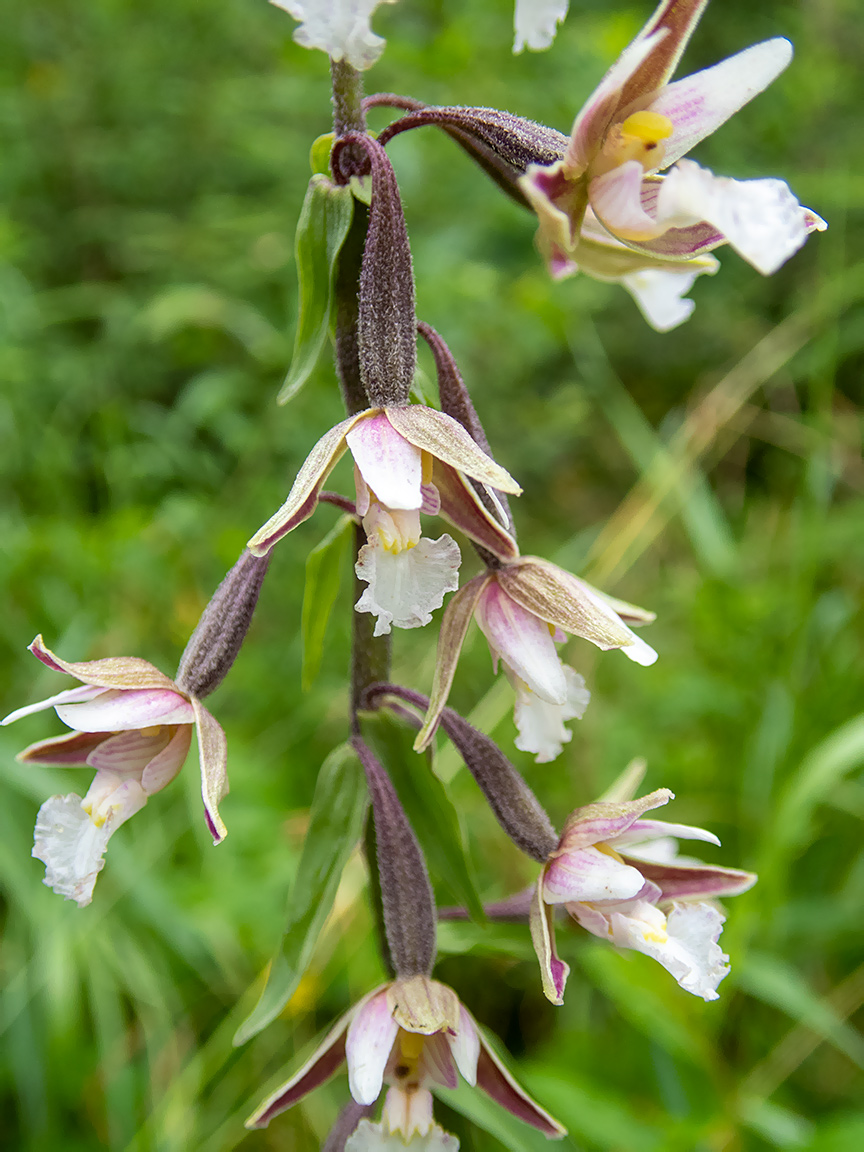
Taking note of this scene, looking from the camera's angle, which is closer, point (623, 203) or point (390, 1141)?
point (623, 203)

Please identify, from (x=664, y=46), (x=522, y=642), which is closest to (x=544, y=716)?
(x=522, y=642)

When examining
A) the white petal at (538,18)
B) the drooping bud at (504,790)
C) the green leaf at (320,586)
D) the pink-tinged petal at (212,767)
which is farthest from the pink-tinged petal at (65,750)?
the white petal at (538,18)

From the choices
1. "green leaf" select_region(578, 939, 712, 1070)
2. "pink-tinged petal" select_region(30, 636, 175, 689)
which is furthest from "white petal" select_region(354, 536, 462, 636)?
"green leaf" select_region(578, 939, 712, 1070)

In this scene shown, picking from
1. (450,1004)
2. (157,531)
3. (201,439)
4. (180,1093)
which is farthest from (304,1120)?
(201,439)

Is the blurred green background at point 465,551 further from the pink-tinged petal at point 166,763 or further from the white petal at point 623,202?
the white petal at point 623,202

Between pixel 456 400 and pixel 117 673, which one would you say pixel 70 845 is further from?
pixel 456 400

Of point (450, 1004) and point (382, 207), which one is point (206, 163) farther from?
point (450, 1004)

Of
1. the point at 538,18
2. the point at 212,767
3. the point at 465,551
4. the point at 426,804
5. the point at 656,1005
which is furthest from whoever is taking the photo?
the point at 465,551
